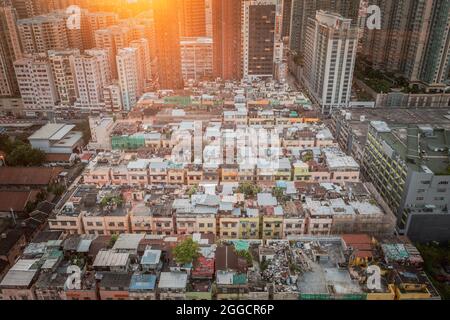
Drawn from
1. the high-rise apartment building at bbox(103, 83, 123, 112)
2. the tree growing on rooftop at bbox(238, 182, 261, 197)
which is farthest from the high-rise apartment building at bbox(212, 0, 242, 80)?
the tree growing on rooftop at bbox(238, 182, 261, 197)

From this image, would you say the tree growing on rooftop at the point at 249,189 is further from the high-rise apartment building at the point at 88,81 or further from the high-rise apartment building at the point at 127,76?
the high-rise apartment building at the point at 88,81

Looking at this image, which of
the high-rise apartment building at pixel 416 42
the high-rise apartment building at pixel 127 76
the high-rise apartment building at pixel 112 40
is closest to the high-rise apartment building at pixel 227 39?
the high-rise apartment building at pixel 127 76

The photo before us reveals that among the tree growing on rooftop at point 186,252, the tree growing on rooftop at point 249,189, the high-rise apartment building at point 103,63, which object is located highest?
the high-rise apartment building at point 103,63

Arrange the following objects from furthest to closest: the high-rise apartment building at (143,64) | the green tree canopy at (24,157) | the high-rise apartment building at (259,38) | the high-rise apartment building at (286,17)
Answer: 1. the high-rise apartment building at (286,17)
2. the high-rise apartment building at (259,38)
3. the high-rise apartment building at (143,64)
4. the green tree canopy at (24,157)

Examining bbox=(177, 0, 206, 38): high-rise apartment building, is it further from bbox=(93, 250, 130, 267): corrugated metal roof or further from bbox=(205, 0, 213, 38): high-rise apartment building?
bbox=(93, 250, 130, 267): corrugated metal roof

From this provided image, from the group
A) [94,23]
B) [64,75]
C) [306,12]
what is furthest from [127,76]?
[306,12]

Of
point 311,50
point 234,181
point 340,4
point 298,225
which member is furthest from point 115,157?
point 340,4

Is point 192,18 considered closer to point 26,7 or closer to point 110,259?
point 26,7

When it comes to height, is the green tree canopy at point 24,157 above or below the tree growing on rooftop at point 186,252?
below
